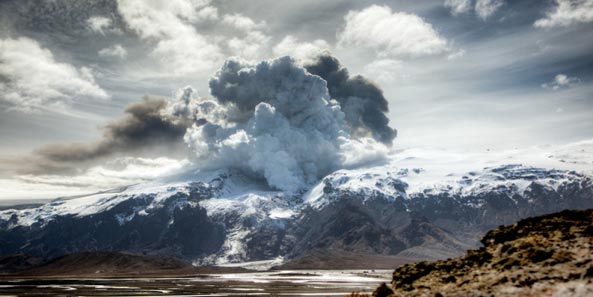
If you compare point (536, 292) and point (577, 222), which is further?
point (577, 222)

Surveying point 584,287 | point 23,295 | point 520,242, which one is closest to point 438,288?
point 520,242

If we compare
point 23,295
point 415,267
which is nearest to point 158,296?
point 23,295

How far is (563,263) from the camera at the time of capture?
35.1 feet

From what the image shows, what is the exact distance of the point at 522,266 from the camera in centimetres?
1137

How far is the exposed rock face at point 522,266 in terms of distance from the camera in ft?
33.7

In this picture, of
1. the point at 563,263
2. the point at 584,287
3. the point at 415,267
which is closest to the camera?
the point at 584,287

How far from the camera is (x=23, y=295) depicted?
152 meters

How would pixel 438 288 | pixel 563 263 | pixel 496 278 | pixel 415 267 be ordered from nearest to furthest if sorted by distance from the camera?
pixel 563 263
pixel 496 278
pixel 438 288
pixel 415 267

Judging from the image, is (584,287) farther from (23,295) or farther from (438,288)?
(23,295)

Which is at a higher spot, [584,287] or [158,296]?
[584,287]

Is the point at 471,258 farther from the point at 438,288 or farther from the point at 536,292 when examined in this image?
the point at 536,292

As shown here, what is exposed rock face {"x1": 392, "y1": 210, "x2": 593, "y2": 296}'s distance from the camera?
1027 centimetres

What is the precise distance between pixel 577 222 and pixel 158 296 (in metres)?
146

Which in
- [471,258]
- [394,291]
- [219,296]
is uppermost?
[471,258]
